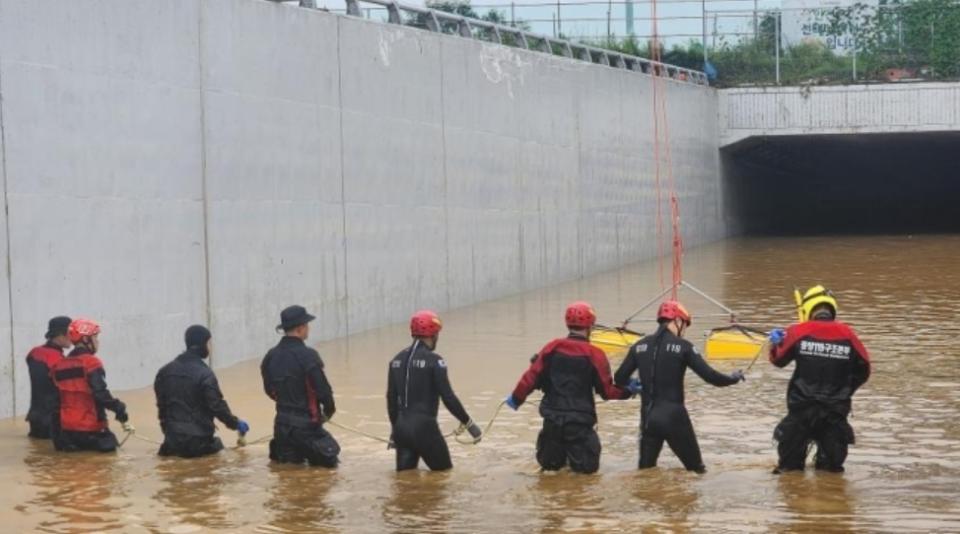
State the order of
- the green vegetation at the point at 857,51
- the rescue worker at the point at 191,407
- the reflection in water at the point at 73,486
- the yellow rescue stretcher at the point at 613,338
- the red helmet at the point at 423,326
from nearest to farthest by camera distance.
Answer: the reflection in water at the point at 73,486 < the red helmet at the point at 423,326 < the rescue worker at the point at 191,407 < the yellow rescue stretcher at the point at 613,338 < the green vegetation at the point at 857,51

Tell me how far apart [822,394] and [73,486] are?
567 cm

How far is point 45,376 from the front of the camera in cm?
1483

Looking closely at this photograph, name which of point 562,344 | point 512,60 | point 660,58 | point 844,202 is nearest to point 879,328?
point 512,60

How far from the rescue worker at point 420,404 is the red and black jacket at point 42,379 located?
3495 mm

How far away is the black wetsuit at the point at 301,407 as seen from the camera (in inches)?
525

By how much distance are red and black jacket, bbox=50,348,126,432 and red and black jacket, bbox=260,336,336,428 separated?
5.10ft

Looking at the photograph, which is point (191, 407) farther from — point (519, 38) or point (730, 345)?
point (519, 38)

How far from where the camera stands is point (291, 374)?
1340cm

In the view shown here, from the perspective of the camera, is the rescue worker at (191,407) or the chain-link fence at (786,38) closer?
the rescue worker at (191,407)

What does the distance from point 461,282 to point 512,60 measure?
526 cm

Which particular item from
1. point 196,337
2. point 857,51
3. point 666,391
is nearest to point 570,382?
point 666,391

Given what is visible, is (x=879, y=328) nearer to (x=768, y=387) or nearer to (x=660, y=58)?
(x=768, y=387)

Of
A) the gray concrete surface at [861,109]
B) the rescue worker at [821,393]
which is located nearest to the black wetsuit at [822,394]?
the rescue worker at [821,393]

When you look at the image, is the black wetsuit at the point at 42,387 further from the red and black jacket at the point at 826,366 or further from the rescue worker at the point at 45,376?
the red and black jacket at the point at 826,366
